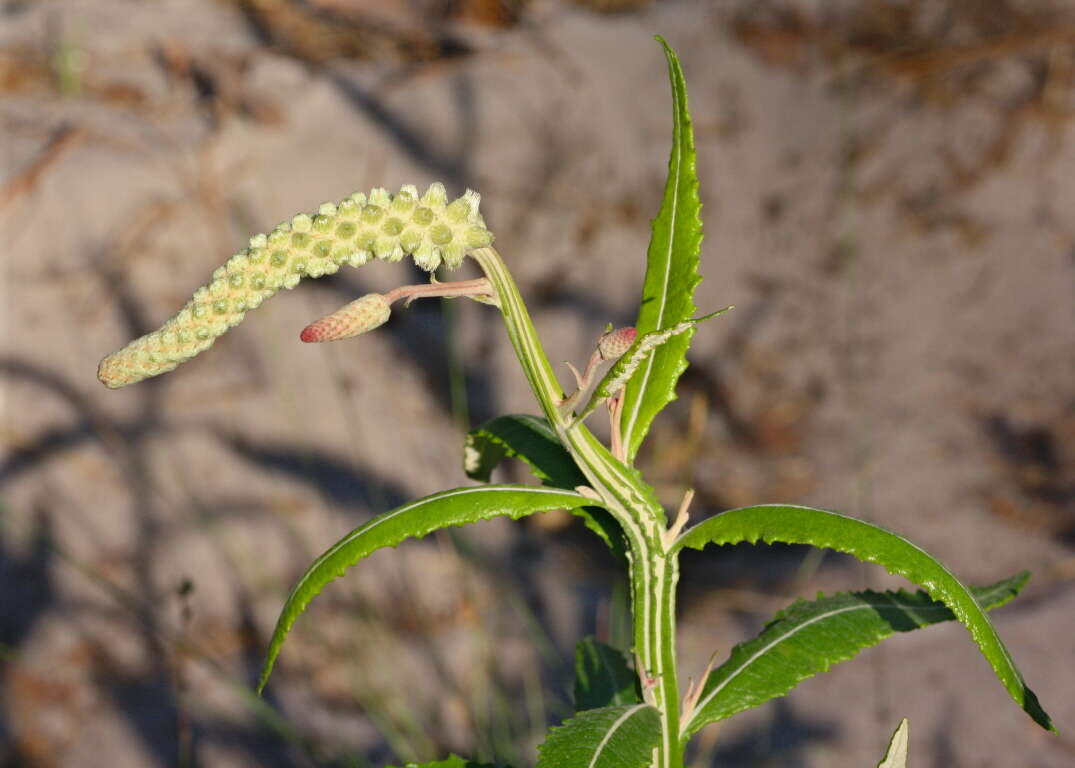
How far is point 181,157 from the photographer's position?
3449 millimetres

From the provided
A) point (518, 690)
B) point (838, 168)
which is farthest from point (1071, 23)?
point (518, 690)

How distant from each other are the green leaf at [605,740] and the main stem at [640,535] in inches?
1.5

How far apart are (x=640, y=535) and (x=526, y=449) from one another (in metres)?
0.19

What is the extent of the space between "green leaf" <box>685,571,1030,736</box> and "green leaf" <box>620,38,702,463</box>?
0.28 m

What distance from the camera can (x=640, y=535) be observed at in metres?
1.02

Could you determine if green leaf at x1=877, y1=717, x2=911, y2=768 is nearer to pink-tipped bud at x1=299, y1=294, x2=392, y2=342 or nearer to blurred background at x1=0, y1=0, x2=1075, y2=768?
pink-tipped bud at x1=299, y1=294, x2=392, y2=342

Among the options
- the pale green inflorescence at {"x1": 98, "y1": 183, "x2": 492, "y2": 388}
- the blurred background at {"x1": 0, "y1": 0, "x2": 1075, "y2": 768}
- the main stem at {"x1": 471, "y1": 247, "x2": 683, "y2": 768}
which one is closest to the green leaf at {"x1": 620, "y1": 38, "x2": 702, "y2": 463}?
the main stem at {"x1": 471, "y1": 247, "x2": 683, "y2": 768}

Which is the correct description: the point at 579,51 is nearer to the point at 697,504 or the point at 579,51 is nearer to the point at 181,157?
the point at 181,157

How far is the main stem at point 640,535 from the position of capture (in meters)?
0.93

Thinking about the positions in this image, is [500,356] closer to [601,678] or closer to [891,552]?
[601,678]

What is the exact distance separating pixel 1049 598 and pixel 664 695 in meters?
2.34

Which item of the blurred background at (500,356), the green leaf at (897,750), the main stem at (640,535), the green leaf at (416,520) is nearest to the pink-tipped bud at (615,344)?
the main stem at (640,535)

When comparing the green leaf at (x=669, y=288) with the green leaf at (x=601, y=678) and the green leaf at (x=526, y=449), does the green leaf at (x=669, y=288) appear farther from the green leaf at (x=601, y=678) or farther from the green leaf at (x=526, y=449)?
the green leaf at (x=601, y=678)

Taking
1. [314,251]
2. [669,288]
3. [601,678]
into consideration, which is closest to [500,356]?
[601,678]
